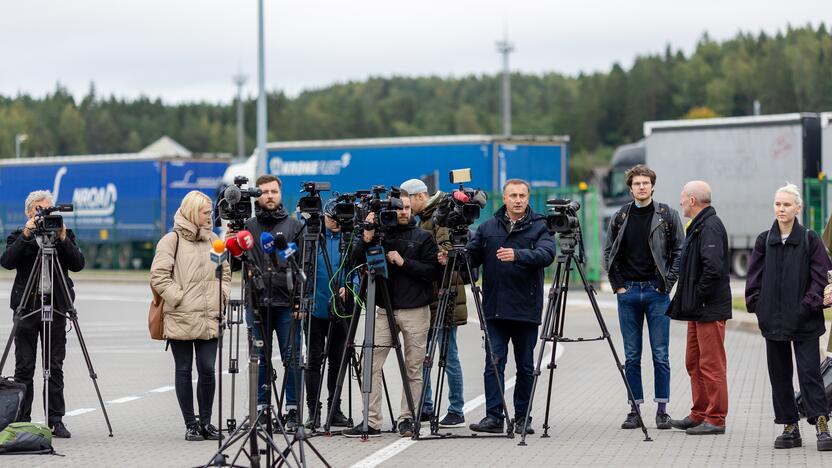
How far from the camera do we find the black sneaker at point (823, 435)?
996cm

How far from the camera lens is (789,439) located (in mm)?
10148

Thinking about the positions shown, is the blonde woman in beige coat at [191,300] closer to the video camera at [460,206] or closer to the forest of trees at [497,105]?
the video camera at [460,206]

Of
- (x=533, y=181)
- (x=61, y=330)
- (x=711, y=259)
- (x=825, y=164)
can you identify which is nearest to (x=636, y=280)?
(x=711, y=259)

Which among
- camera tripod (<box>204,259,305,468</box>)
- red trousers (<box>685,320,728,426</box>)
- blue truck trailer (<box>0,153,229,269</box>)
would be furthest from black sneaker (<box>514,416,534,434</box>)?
blue truck trailer (<box>0,153,229,269</box>)

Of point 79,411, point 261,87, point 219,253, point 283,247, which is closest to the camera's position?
point 283,247

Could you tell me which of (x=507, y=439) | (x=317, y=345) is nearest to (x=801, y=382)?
(x=507, y=439)

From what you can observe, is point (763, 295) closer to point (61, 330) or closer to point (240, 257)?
point (240, 257)

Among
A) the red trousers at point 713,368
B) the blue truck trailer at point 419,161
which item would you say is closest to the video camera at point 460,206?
the red trousers at point 713,368

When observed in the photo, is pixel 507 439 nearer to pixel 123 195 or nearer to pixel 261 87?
pixel 261 87

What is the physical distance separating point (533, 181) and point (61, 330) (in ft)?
95.7

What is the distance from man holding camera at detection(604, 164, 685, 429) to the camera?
11.4 metres

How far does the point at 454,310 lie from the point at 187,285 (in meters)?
2.04

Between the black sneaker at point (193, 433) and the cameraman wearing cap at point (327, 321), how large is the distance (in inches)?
33.1

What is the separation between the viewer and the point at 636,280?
1141cm
